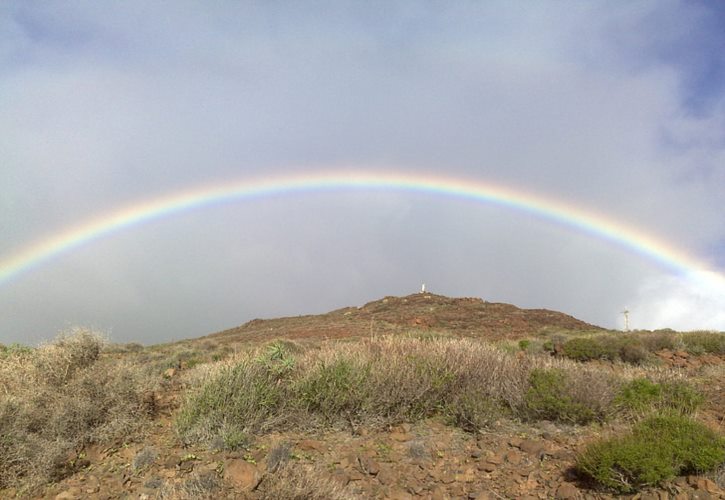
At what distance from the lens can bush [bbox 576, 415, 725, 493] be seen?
454cm

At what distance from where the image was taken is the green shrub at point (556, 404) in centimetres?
668

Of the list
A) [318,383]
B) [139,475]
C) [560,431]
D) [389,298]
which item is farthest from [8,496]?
[389,298]

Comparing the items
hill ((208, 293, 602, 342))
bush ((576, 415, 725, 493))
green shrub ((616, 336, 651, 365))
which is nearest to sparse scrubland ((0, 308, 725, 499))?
bush ((576, 415, 725, 493))

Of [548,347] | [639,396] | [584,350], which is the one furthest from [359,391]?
[548,347]

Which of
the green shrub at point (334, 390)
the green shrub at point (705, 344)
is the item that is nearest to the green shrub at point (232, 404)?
the green shrub at point (334, 390)

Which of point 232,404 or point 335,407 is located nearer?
point 232,404

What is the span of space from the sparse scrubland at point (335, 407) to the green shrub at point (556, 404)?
2cm

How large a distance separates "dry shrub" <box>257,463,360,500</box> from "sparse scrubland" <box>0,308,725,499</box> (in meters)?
0.04

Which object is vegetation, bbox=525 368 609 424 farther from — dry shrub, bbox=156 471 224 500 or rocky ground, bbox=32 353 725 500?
dry shrub, bbox=156 471 224 500

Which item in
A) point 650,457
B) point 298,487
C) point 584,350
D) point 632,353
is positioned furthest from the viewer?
point 584,350

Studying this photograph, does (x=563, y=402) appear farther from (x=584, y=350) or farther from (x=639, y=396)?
(x=584, y=350)

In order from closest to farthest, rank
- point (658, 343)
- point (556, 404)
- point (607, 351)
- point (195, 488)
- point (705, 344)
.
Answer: point (195, 488)
point (556, 404)
point (607, 351)
point (705, 344)
point (658, 343)

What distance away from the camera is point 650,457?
4602 mm

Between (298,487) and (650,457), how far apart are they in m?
3.42
